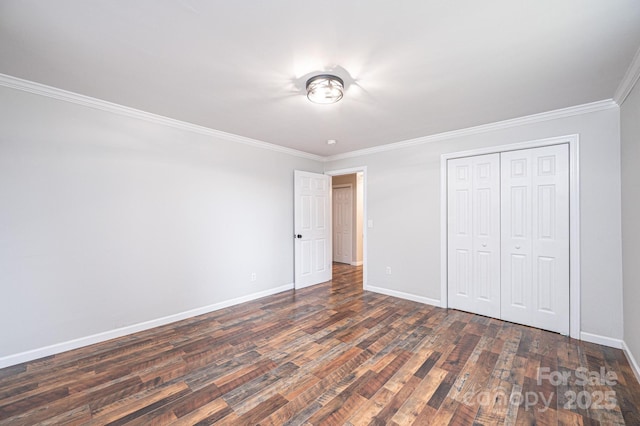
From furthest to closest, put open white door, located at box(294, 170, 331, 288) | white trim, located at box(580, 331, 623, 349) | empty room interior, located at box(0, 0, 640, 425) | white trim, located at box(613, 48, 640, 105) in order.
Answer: open white door, located at box(294, 170, 331, 288) → white trim, located at box(580, 331, 623, 349) → white trim, located at box(613, 48, 640, 105) → empty room interior, located at box(0, 0, 640, 425)

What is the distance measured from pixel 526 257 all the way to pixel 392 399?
2.46 metres

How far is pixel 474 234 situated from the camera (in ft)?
11.7

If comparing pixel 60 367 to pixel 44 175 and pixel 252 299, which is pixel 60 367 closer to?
pixel 44 175

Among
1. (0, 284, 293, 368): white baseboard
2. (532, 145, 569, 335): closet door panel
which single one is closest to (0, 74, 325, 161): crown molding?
(0, 284, 293, 368): white baseboard

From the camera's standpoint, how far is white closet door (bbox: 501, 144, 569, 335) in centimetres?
297

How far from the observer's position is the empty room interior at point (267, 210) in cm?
175

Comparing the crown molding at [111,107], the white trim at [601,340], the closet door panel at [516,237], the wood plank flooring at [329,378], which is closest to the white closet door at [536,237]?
the closet door panel at [516,237]

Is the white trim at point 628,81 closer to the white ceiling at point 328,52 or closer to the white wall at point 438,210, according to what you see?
the white ceiling at point 328,52

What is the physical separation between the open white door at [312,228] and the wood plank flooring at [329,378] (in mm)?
1644

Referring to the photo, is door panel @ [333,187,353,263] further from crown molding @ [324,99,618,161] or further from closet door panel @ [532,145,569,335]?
closet door panel @ [532,145,569,335]

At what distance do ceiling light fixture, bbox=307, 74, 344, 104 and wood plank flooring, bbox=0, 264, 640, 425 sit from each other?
94.3 inches

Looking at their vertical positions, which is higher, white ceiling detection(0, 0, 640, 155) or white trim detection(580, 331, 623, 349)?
white ceiling detection(0, 0, 640, 155)

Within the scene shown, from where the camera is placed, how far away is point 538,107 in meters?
2.87

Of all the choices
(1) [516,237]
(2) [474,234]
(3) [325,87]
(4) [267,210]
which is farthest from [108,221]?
(1) [516,237]
